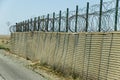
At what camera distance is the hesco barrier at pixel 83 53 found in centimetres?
1353

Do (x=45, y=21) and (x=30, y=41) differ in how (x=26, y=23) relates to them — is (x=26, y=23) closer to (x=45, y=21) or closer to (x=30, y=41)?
(x=30, y=41)

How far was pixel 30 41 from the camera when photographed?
98.8ft

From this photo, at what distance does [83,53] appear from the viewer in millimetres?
16469

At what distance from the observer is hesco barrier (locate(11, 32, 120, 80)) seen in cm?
1353

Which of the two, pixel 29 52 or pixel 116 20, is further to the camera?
pixel 29 52

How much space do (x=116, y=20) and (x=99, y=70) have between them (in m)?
1.94

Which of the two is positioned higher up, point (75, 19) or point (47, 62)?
point (75, 19)

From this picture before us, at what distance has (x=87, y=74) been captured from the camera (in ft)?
51.3

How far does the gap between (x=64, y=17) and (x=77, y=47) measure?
3.89 meters

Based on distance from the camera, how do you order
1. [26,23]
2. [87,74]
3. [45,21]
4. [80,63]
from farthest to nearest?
[26,23]
[45,21]
[80,63]
[87,74]

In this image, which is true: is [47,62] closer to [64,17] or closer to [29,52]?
[64,17]

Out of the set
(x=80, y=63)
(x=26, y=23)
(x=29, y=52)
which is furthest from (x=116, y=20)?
(x=26, y=23)

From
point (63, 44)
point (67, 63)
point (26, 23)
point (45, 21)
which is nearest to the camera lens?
point (67, 63)

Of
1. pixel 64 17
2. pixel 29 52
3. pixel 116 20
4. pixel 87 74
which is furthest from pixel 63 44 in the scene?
pixel 29 52
